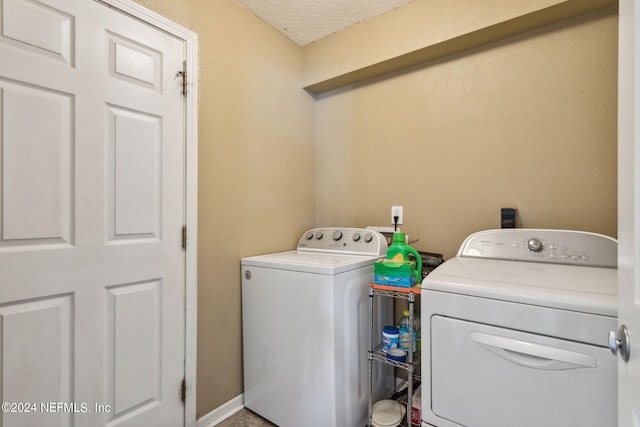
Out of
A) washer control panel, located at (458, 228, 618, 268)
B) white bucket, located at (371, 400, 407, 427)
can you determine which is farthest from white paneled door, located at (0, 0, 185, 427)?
washer control panel, located at (458, 228, 618, 268)

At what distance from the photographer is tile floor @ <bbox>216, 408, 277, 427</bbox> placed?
1.65 meters

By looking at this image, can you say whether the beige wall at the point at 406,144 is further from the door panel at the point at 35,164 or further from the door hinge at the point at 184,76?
the door panel at the point at 35,164

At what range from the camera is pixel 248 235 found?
1856 mm

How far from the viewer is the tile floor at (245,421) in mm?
1646

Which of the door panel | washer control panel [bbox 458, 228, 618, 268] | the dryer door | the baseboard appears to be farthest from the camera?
the baseboard

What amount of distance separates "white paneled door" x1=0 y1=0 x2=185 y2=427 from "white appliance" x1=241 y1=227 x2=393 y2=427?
39 centimetres

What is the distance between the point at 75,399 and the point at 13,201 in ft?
2.57

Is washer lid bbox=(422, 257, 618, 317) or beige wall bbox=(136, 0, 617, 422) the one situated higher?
beige wall bbox=(136, 0, 617, 422)

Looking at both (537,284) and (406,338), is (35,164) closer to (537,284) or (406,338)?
(406,338)

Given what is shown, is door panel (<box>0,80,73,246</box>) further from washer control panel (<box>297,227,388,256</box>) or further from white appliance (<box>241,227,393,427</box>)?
washer control panel (<box>297,227,388,256</box>)

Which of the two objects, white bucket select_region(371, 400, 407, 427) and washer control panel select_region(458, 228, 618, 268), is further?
white bucket select_region(371, 400, 407, 427)

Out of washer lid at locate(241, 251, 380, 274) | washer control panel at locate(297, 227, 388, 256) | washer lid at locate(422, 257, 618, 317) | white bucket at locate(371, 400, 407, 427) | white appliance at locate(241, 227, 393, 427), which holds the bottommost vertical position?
white bucket at locate(371, 400, 407, 427)

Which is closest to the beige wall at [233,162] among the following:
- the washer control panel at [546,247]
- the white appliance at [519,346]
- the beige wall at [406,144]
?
the beige wall at [406,144]

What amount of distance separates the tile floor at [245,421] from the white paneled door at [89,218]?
0.28 meters
